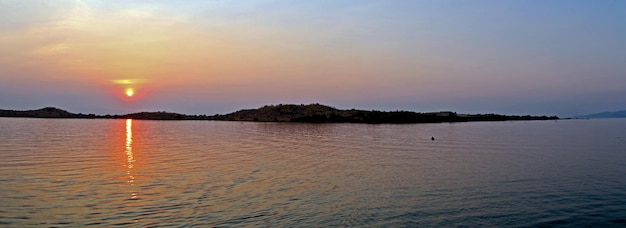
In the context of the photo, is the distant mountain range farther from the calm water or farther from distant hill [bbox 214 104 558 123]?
the calm water

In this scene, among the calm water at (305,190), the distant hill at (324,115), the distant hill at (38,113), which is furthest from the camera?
the distant hill at (38,113)

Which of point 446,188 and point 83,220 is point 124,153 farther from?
point 446,188

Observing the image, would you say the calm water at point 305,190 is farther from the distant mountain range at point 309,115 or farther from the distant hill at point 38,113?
the distant hill at point 38,113

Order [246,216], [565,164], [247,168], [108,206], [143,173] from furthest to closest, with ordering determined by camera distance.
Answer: [565,164], [247,168], [143,173], [108,206], [246,216]

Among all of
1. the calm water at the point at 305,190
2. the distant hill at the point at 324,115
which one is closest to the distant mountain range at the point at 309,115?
the distant hill at the point at 324,115

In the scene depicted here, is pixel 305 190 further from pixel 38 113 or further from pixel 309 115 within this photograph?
pixel 38 113

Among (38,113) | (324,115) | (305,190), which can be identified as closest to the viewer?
(305,190)

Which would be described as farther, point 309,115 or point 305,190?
point 309,115

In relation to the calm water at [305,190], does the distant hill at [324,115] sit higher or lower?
higher

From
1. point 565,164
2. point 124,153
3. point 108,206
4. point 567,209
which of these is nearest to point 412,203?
point 567,209

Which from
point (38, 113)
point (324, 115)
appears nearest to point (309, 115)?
point (324, 115)

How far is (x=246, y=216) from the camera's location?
54.9 ft

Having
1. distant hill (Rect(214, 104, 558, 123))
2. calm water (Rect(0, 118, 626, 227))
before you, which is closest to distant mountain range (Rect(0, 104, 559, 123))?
distant hill (Rect(214, 104, 558, 123))

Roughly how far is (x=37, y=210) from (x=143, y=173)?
10578 mm
